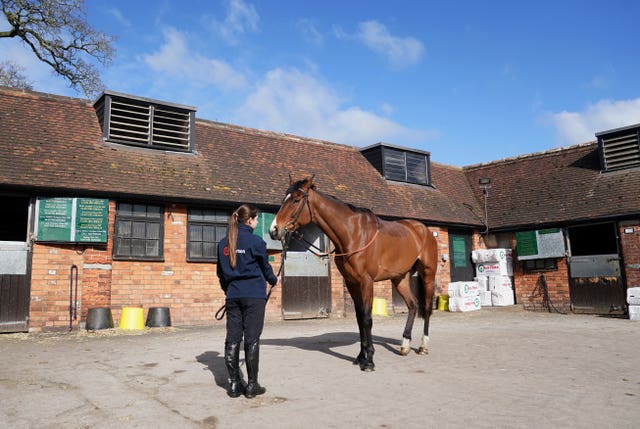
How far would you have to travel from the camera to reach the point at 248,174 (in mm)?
15461

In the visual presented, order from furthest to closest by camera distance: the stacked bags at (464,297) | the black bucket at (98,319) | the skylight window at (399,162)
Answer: the skylight window at (399,162), the stacked bags at (464,297), the black bucket at (98,319)

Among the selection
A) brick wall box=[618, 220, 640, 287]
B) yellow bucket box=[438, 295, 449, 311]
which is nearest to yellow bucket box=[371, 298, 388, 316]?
yellow bucket box=[438, 295, 449, 311]

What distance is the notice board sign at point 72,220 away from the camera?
11.4 meters

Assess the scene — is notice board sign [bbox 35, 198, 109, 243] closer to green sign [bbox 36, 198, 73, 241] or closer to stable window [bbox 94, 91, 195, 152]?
green sign [bbox 36, 198, 73, 241]

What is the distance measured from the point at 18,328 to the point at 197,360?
6336mm

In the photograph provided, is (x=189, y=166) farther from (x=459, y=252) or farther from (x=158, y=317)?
(x=459, y=252)

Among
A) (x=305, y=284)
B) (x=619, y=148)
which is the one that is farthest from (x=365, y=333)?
(x=619, y=148)

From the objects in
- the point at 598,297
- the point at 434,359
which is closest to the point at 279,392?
the point at 434,359

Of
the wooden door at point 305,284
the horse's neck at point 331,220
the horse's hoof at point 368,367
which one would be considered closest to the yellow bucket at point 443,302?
the wooden door at point 305,284

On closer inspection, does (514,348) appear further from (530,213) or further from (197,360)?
(530,213)

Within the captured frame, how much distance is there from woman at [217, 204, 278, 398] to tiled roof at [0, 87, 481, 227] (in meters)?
8.08

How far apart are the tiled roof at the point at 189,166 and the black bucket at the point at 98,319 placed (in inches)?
109

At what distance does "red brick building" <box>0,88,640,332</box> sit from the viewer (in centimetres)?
1159

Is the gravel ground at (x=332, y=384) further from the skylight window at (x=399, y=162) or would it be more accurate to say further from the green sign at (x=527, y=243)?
the skylight window at (x=399, y=162)
